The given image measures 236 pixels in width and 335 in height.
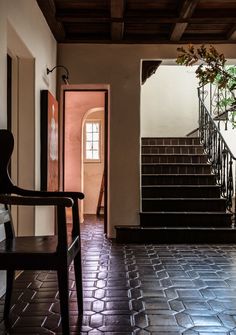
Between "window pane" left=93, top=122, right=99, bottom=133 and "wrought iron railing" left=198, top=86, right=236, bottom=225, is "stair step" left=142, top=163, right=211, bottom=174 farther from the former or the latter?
"window pane" left=93, top=122, right=99, bottom=133

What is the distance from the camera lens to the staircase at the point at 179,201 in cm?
535

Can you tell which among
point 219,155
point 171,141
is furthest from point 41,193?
point 171,141

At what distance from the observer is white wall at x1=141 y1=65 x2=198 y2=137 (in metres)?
8.96

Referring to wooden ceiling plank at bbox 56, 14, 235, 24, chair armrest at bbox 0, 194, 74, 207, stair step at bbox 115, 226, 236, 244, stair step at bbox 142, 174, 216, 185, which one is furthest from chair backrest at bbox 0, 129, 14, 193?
stair step at bbox 142, 174, 216, 185

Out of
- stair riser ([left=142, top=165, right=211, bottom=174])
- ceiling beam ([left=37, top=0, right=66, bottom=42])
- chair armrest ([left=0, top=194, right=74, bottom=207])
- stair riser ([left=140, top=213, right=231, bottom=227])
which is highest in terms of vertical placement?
ceiling beam ([left=37, top=0, right=66, bottom=42])

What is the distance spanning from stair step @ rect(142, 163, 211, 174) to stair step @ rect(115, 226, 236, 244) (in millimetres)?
1548

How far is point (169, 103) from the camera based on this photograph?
9.00 metres

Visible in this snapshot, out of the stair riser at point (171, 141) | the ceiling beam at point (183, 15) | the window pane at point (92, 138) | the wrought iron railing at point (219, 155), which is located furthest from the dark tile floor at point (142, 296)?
the window pane at point (92, 138)

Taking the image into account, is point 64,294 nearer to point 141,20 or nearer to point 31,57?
point 31,57

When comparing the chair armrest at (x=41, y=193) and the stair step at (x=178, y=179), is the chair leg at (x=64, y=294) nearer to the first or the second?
the chair armrest at (x=41, y=193)

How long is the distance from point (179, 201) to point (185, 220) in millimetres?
384

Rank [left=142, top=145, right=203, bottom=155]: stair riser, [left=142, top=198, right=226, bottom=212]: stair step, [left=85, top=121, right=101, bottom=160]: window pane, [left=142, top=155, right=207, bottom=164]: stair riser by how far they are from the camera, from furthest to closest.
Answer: [left=85, top=121, right=101, bottom=160]: window pane < [left=142, top=145, right=203, bottom=155]: stair riser < [left=142, top=155, right=207, bottom=164]: stair riser < [left=142, top=198, right=226, bottom=212]: stair step

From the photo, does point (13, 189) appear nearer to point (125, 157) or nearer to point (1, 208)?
point (1, 208)

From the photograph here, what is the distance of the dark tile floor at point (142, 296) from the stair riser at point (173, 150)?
294 cm
